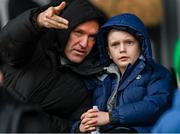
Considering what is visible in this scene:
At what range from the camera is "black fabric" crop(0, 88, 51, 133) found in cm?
170

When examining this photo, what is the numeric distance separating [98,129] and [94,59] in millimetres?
445

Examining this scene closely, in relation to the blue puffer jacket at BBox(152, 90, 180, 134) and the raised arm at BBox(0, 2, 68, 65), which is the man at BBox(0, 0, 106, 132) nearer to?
the raised arm at BBox(0, 2, 68, 65)

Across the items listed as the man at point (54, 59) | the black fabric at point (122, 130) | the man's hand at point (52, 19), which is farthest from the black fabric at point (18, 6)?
the black fabric at point (122, 130)

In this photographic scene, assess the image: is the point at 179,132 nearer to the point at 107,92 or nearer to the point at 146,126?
the point at 146,126

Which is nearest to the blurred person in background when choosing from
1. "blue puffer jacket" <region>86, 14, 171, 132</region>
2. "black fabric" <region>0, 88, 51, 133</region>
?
"blue puffer jacket" <region>86, 14, 171, 132</region>

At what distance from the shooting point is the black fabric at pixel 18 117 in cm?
170

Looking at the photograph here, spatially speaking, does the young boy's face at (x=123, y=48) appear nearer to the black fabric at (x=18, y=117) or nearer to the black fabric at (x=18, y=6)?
the black fabric at (x=18, y=6)

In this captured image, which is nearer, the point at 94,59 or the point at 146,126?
the point at 146,126

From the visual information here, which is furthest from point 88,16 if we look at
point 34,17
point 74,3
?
point 34,17

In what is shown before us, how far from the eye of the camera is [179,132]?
7.23 feet

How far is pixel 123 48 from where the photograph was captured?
261cm

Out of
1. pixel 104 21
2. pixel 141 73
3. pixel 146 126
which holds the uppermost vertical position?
pixel 104 21

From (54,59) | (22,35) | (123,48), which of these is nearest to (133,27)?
(123,48)

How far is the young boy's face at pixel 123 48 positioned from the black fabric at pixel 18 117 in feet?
2.87
